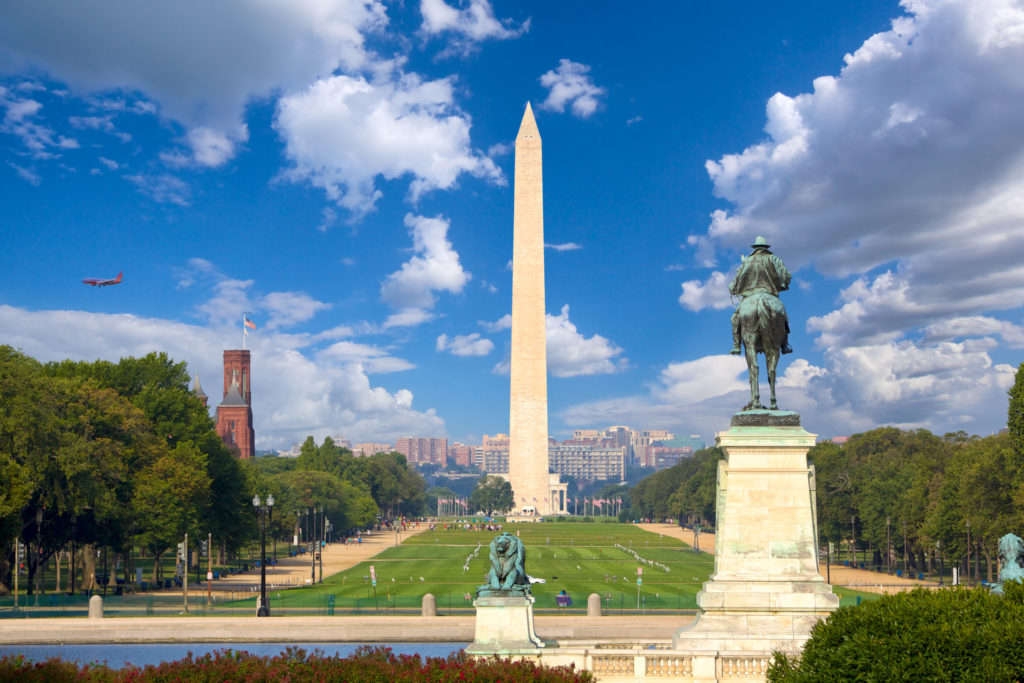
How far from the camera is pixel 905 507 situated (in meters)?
71.6

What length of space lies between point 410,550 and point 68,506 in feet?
170

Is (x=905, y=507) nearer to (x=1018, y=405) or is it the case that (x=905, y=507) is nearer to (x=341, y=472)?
(x=1018, y=405)

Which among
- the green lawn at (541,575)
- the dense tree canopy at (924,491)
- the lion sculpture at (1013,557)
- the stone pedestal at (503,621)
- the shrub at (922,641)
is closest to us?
the shrub at (922,641)

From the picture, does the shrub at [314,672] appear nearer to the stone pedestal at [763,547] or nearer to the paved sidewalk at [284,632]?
the stone pedestal at [763,547]

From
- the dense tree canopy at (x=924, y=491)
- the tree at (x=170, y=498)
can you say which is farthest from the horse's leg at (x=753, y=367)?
the tree at (x=170, y=498)

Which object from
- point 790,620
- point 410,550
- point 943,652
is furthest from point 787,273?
point 410,550

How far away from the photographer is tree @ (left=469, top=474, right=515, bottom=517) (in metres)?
177

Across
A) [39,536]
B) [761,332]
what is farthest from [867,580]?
[761,332]

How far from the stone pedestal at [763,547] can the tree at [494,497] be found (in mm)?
153372

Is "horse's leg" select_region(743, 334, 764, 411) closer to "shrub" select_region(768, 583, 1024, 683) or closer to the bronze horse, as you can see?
the bronze horse

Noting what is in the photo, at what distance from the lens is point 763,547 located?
58.3 ft

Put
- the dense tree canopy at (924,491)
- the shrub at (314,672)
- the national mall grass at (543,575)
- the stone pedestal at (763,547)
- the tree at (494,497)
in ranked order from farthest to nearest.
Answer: the tree at (494,497)
the dense tree canopy at (924,491)
the national mall grass at (543,575)
the stone pedestal at (763,547)
the shrub at (314,672)

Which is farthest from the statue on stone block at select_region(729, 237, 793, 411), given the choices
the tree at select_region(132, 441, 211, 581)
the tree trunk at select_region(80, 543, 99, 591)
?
the tree trunk at select_region(80, 543, 99, 591)

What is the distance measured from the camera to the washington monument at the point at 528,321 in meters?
132
